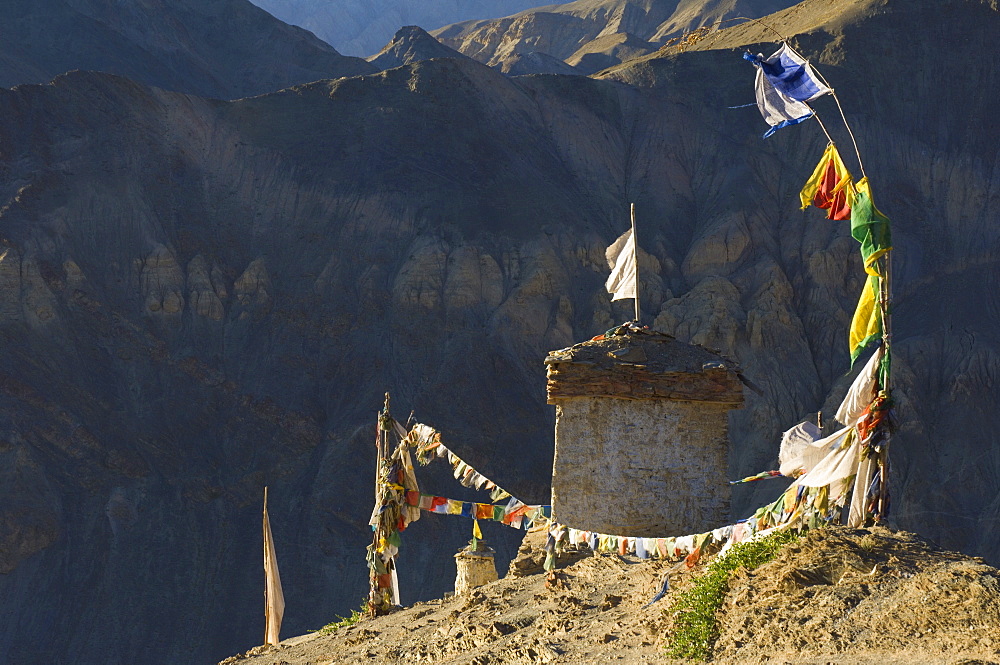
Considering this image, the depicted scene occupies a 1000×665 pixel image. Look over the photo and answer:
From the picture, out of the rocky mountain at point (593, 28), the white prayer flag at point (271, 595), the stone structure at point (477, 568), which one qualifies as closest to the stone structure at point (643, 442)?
the stone structure at point (477, 568)

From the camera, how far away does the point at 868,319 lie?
397 inches

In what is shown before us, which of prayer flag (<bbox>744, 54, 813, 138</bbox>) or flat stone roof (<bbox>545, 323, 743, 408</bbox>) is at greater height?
prayer flag (<bbox>744, 54, 813, 138</bbox>)

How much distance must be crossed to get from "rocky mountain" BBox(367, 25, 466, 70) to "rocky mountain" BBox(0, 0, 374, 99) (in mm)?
2370

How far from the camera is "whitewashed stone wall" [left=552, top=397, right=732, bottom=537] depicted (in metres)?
11.4

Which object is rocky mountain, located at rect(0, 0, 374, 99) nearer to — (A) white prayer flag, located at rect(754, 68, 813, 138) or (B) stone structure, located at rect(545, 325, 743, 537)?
(B) stone structure, located at rect(545, 325, 743, 537)

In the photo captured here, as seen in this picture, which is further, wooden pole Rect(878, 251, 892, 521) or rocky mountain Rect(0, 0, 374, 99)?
rocky mountain Rect(0, 0, 374, 99)

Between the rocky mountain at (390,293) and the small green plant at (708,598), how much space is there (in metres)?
23.8

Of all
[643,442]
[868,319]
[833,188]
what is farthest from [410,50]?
[868,319]

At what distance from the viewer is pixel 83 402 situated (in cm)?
3716

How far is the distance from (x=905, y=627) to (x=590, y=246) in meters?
36.6

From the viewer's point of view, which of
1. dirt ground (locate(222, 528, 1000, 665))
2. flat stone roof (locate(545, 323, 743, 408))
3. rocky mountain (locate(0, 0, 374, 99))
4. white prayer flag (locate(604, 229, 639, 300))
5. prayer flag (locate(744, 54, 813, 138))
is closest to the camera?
dirt ground (locate(222, 528, 1000, 665))

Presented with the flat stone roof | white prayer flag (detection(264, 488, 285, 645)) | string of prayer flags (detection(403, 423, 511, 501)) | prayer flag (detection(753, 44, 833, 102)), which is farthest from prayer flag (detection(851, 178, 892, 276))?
Result: white prayer flag (detection(264, 488, 285, 645))

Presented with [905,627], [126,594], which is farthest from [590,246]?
[905,627]

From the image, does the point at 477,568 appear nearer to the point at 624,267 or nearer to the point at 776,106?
the point at 624,267
